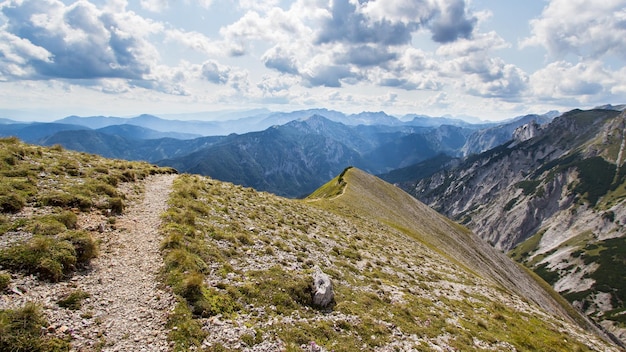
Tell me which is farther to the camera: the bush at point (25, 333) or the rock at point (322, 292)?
the rock at point (322, 292)

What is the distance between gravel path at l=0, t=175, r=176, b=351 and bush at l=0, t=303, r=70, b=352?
0.42m

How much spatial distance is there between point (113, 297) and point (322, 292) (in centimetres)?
1074

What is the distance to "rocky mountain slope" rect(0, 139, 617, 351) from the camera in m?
13.4

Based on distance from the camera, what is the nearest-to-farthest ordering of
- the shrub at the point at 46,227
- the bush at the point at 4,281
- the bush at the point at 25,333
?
the bush at the point at 25,333 → the bush at the point at 4,281 → the shrub at the point at 46,227

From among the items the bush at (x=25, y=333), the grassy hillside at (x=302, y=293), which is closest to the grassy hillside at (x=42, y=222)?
the bush at (x=25, y=333)

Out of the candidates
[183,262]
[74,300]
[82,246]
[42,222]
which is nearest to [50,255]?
[82,246]

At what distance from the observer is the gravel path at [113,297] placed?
12.4 meters

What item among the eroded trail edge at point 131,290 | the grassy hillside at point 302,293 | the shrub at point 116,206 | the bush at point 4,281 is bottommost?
the grassy hillside at point 302,293

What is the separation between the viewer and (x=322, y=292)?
63.3 feet

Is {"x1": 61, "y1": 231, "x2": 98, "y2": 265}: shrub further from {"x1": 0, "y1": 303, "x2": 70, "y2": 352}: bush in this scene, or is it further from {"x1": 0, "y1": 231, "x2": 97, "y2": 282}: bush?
{"x1": 0, "y1": 303, "x2": 70, "y2": 352}: bush

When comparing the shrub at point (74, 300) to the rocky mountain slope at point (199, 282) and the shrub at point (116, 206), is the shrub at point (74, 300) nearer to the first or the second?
the rocky mountain slope at point (199, 282)

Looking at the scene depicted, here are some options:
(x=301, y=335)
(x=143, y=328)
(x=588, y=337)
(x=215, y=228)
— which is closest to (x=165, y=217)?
(x=215, y=228)

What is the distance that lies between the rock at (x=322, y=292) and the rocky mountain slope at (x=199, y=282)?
13 centimetres

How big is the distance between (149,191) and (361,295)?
73.4 feet
